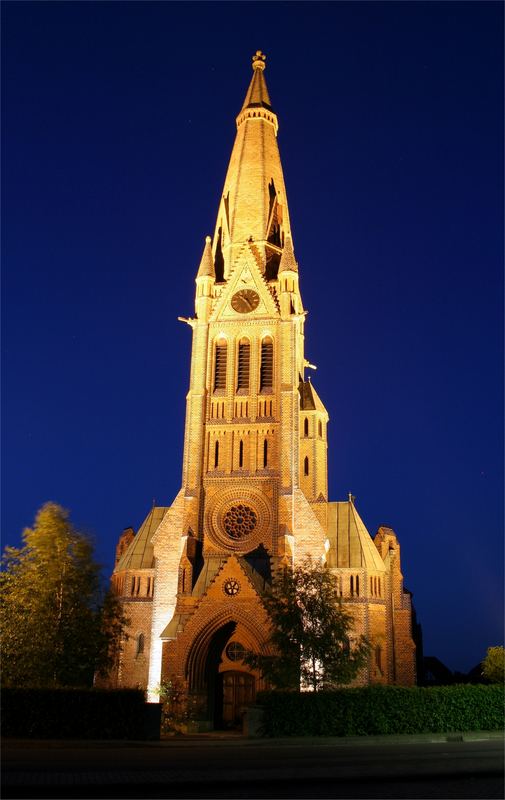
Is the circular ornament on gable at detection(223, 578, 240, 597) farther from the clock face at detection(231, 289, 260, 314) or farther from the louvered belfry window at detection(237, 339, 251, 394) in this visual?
the clock face at detection(231, 289, 260, 314)

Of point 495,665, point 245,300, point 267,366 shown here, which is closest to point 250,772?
point 267,366

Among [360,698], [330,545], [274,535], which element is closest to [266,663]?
[360,698]

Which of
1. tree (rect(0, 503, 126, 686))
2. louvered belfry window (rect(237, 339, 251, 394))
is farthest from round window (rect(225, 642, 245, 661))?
louvered belfry window (rect(237, 339, 251, 394))

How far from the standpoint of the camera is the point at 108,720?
27781 mm

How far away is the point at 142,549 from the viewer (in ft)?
176

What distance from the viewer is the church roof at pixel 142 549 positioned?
5294cm

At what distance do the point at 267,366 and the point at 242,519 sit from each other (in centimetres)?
1057

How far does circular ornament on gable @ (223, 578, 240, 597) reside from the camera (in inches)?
1775

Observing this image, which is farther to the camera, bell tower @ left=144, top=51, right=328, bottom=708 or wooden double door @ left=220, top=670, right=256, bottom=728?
bell tower @ left=144, top=51, right=328, bottom=708

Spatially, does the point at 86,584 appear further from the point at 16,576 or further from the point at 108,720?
the point at 108,720

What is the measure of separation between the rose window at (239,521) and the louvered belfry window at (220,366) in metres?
8.49

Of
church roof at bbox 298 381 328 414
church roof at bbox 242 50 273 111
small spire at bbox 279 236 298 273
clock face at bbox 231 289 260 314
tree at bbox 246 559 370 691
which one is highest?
church roof at bbox 242 50 273 111

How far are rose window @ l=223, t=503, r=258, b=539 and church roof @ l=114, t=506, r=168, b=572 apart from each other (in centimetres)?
619

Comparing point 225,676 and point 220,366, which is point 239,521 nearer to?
point 225,676
